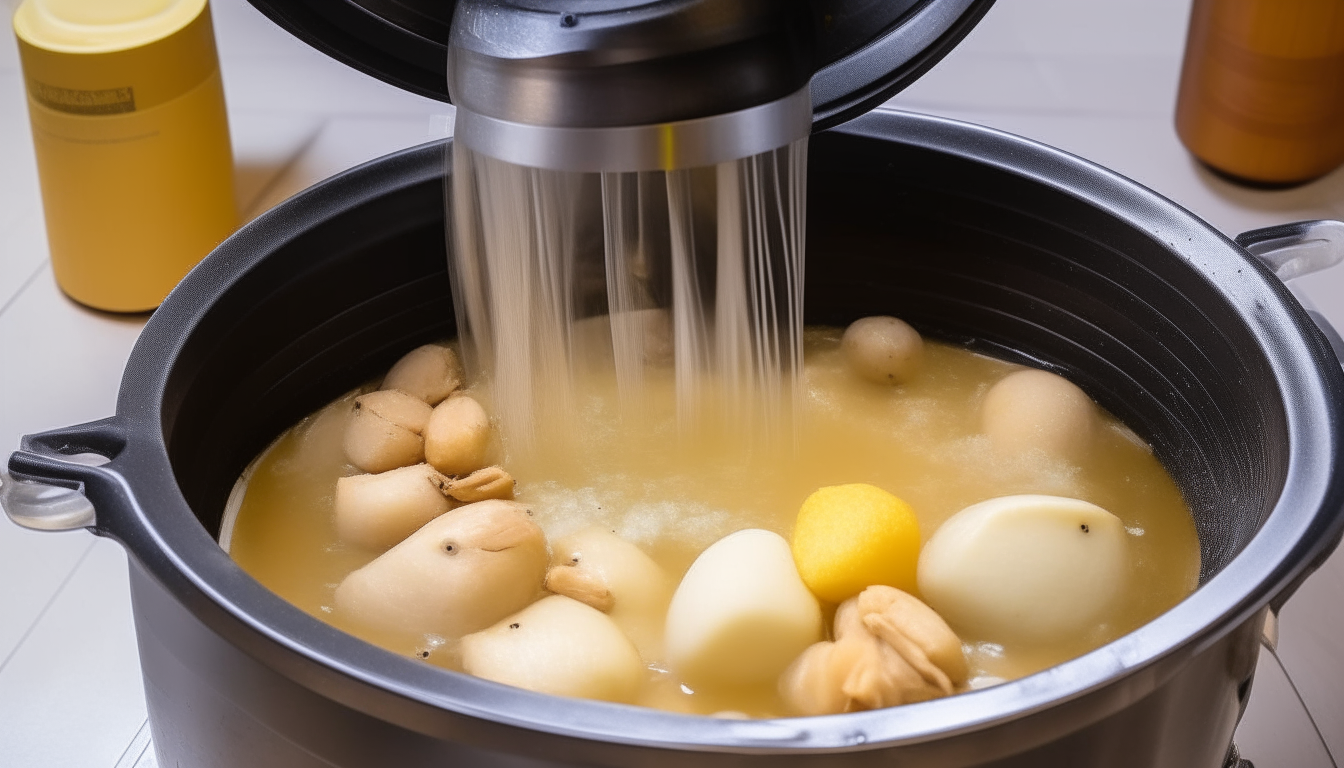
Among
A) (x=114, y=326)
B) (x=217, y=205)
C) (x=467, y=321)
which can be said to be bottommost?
(x=114, y=326)

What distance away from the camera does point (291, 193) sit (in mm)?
1601

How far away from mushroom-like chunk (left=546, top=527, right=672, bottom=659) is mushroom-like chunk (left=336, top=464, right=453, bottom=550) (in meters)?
0.09

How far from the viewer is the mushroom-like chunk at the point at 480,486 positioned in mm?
902

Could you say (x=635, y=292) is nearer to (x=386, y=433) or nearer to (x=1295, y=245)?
(x=386, y=433)

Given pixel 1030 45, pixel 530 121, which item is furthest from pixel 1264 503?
pixel 1030 45

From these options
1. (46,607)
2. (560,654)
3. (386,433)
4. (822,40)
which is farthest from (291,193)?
(560,654)

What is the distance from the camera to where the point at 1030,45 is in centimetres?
183

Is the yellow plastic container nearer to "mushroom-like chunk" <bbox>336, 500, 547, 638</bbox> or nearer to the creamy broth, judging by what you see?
the creamy broth

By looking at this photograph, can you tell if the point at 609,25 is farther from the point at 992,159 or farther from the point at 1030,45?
the point at 1030,45

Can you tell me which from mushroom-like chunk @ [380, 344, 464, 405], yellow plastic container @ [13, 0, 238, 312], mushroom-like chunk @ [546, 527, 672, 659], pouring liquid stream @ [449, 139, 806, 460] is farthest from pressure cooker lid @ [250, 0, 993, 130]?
yellow plastic container @ [13, 0, 238, 312]

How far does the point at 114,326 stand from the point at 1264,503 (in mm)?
1110

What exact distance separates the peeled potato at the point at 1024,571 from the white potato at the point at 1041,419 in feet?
0.52

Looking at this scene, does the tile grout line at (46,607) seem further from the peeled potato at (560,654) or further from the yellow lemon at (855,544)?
the yellow lemon at (855,544)

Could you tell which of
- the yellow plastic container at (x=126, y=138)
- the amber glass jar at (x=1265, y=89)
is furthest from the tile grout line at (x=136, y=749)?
the amber glass jar at (x=1265, y=89)
